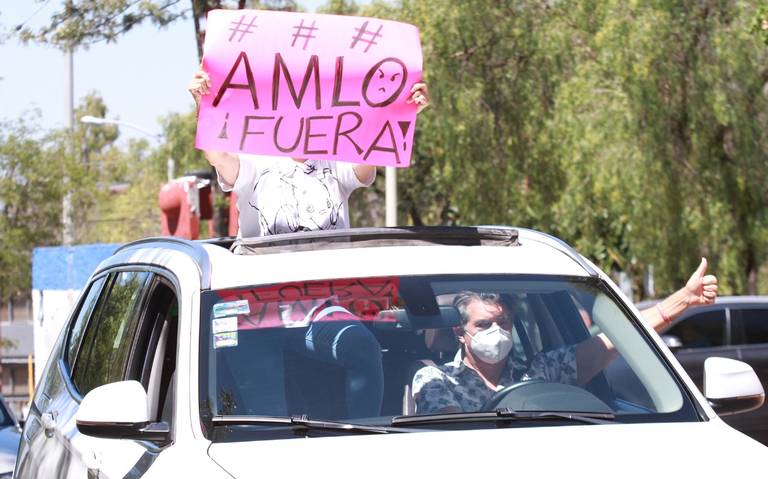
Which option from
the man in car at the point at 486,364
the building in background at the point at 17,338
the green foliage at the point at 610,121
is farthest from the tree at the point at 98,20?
the building in background at the point at 17,338

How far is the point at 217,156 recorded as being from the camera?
19.4 feet

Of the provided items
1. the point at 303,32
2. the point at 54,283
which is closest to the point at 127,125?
the point at 54,283

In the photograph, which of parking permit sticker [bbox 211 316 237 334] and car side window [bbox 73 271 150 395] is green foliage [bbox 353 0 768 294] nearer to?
car side window [bbox 73 271 150 395]

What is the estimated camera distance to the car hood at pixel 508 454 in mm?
3668

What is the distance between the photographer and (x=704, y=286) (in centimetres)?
595

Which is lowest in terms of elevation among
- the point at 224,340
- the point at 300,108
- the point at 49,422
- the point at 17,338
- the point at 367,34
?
the point at 17,338

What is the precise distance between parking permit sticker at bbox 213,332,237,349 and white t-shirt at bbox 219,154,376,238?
1489 mm

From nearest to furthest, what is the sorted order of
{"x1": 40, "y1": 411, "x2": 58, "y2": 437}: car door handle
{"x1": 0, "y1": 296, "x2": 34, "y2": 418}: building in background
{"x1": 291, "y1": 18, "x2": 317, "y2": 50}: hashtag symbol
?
1. {"x1": 40, "y1": 411, "x2": 58, "y2": 437}: car door handle
2. {"x1": 291, "y1": 18, "x2": 317, "y2": 50}: hashtag symbol
3. {"x1": 0, "y1": 296, "x2": 34, "y2": 418}: building in background

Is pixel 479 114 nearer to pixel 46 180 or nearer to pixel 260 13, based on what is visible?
pixel 46 180

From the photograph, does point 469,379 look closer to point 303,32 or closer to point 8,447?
point 303,32

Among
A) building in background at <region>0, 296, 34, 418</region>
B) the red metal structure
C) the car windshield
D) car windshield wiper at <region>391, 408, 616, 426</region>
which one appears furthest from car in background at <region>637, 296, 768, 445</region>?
building in background at <region>0, 296, 34, 418</region>

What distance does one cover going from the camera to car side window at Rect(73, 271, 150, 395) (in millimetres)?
5125

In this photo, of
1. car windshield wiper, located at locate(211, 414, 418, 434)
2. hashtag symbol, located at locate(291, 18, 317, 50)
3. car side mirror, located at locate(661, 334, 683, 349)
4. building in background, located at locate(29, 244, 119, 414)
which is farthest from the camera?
building in background, located at locate(29, 244, 119, 414)

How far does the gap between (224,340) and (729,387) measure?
155 centimetres
